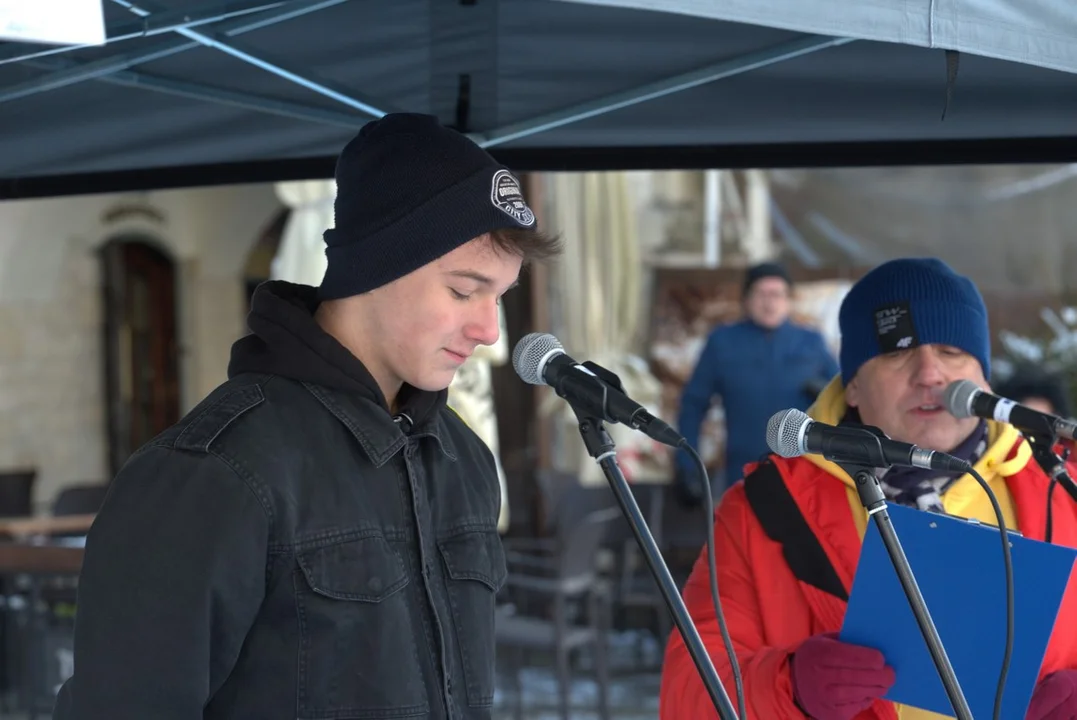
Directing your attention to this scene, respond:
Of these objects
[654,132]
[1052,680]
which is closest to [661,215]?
[654,132]

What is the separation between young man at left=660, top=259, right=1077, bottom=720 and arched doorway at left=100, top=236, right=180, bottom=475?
817 centimetres

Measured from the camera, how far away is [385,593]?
188 cm

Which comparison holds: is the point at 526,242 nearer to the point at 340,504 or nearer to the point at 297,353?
the point at 297,353

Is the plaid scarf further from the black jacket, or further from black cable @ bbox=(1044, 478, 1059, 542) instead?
the black jacket

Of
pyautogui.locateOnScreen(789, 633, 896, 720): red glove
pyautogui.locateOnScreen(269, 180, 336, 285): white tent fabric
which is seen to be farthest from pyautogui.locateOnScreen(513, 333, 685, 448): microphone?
pyautogui.locateOnScreen(269, 180, 336, 285): white tent fabric

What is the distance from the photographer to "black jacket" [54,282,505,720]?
5.55 feet

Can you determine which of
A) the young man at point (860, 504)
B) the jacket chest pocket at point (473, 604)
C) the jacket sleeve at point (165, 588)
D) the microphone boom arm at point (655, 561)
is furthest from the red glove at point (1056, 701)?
the jacket sleeve at point (165, 588)

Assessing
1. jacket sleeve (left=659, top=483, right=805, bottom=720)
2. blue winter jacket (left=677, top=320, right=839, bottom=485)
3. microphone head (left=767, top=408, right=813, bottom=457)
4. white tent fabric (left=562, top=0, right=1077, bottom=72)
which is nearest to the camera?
white tent fabric (left=562, top=0, right=1077, bottom=72)

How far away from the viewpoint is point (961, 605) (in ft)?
7.04

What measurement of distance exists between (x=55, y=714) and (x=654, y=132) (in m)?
2.02

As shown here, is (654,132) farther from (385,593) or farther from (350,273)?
(385,593)

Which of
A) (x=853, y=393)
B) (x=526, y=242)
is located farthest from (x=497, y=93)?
(x=526, y=242)

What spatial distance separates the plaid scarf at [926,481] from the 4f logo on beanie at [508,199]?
0.91 m

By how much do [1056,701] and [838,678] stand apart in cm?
40
